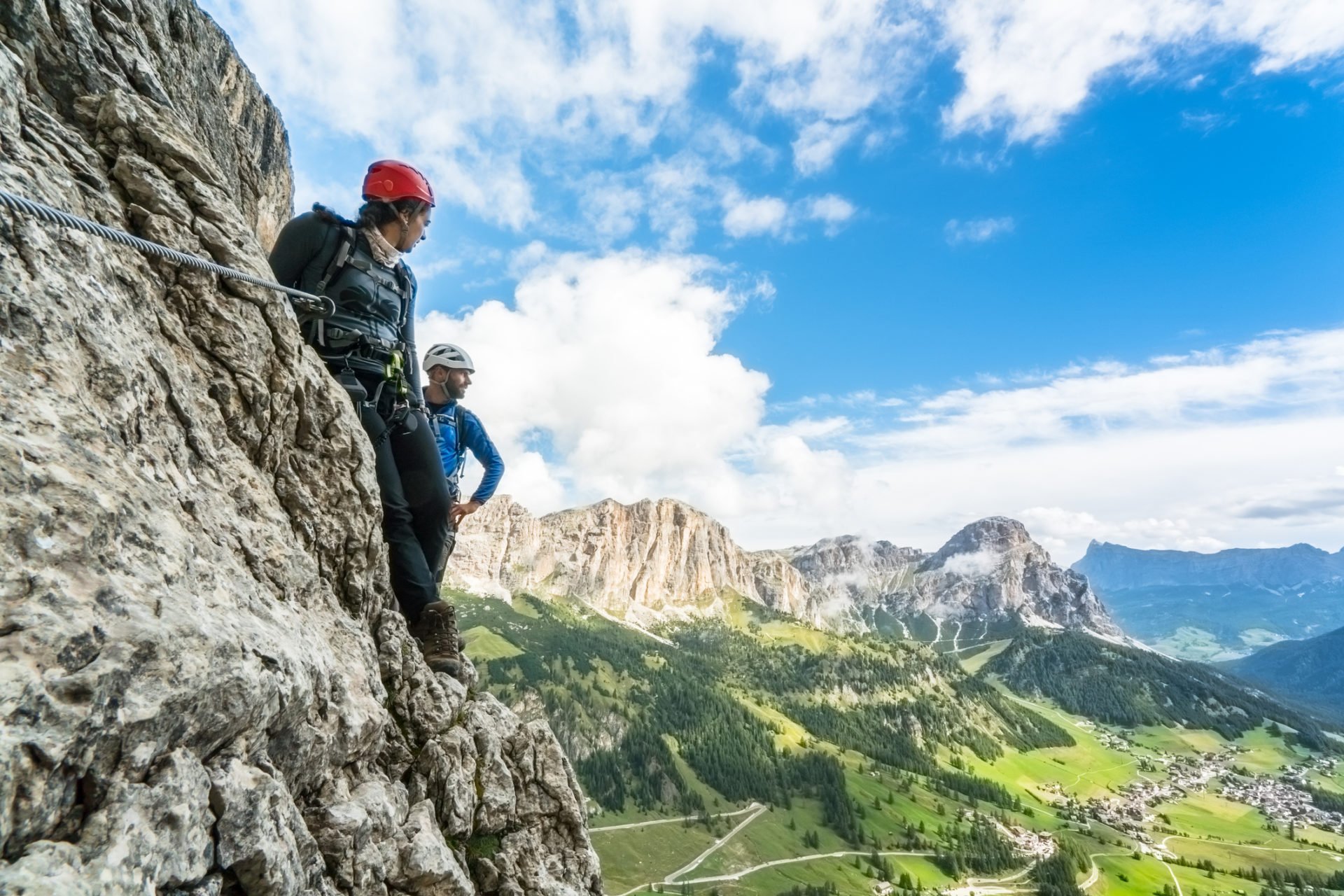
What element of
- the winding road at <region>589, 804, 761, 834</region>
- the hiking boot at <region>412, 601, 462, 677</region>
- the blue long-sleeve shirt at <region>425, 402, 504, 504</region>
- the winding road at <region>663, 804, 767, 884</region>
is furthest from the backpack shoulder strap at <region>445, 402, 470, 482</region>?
the winding road at <region>589, 804, 761, 834</region>

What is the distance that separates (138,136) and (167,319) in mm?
2424

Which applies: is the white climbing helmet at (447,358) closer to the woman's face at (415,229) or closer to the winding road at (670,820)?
the woman's face at (415,229)

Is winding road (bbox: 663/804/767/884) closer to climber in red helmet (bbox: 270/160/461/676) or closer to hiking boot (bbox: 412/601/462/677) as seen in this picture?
hiking boot (bbox: 412/601/462/677)

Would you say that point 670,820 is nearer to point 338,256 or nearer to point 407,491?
point 407,491

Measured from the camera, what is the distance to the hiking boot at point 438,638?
33.8 feet

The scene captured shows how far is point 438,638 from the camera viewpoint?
10.5m

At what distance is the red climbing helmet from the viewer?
29.5ft

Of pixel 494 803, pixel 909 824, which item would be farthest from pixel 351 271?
pixel 909 824

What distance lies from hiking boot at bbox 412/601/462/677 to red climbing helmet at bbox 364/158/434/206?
600 cm

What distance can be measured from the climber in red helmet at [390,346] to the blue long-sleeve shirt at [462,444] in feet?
4.10

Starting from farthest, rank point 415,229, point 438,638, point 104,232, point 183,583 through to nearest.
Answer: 1. point 438,638
2. point 415,229
3. point 183,583
4. point 104,232

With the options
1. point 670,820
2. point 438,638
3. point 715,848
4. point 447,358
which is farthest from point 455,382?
point 670,820

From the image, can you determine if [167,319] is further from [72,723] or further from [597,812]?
[597,812]

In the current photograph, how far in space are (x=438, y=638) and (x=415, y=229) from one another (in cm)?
615
